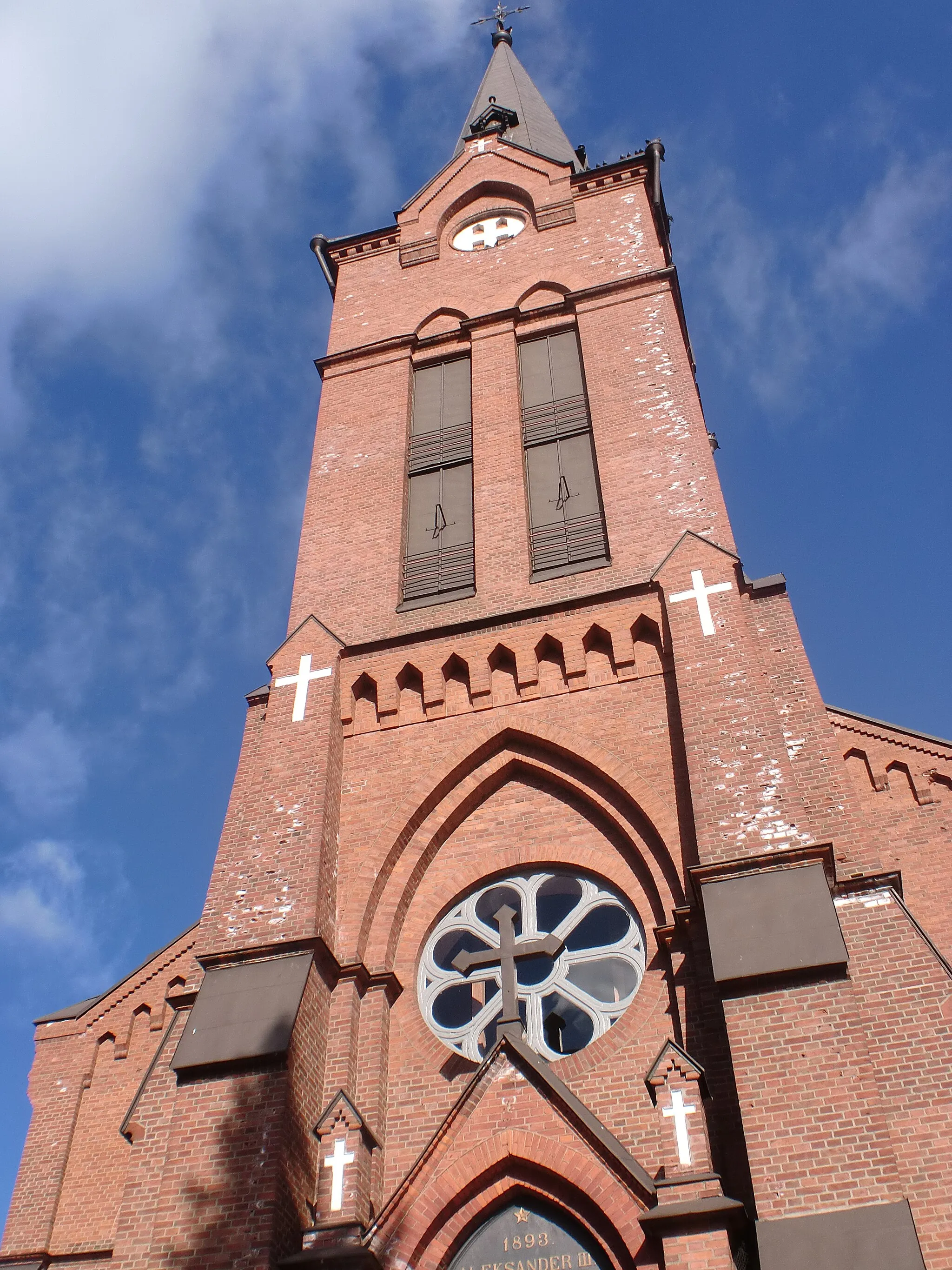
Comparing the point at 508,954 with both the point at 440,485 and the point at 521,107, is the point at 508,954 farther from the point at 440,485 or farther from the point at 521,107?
the point at 521,107

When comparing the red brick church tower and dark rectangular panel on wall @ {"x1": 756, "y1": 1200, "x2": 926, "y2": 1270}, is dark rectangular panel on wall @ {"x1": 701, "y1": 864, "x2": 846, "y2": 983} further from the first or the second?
dark rectangular panel on wall @ {"x1": 756, "y1": 1200, "x2": 926, "y2": 1270}

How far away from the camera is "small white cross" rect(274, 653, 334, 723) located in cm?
1230

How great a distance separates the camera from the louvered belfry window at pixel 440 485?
14.1m

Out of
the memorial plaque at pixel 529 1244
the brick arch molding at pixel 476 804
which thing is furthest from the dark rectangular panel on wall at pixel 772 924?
the memorial plaque at pixel 529 1244

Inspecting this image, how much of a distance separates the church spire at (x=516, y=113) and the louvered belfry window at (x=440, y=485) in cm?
703

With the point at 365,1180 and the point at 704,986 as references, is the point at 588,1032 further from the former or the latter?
the point at 365,1180

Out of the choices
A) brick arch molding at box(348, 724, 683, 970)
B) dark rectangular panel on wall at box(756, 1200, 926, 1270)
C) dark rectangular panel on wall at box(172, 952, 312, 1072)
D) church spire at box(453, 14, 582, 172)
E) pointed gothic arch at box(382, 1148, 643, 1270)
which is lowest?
dark rectangular panel on wall at box(756, 1200, 926, 1270)

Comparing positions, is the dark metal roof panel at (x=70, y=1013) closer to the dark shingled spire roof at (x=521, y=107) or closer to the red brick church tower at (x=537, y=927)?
the red brick church tower at (x=537, y=927)

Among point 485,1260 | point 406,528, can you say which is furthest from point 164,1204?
point 406,528

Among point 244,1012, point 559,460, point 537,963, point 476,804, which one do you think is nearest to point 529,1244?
point 537,963

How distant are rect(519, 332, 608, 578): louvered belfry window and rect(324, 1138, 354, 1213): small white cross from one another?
663cm

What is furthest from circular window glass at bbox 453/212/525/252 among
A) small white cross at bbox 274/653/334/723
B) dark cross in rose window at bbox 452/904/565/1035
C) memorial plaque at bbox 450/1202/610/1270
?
memorial plaque at bbox 450/1202/610/1270

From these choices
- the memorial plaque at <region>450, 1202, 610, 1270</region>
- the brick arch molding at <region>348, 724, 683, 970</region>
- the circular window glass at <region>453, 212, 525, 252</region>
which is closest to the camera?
the memorial plaque at <region>450, 1202, 610, 1270</region>

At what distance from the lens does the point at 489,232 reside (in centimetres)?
2030
